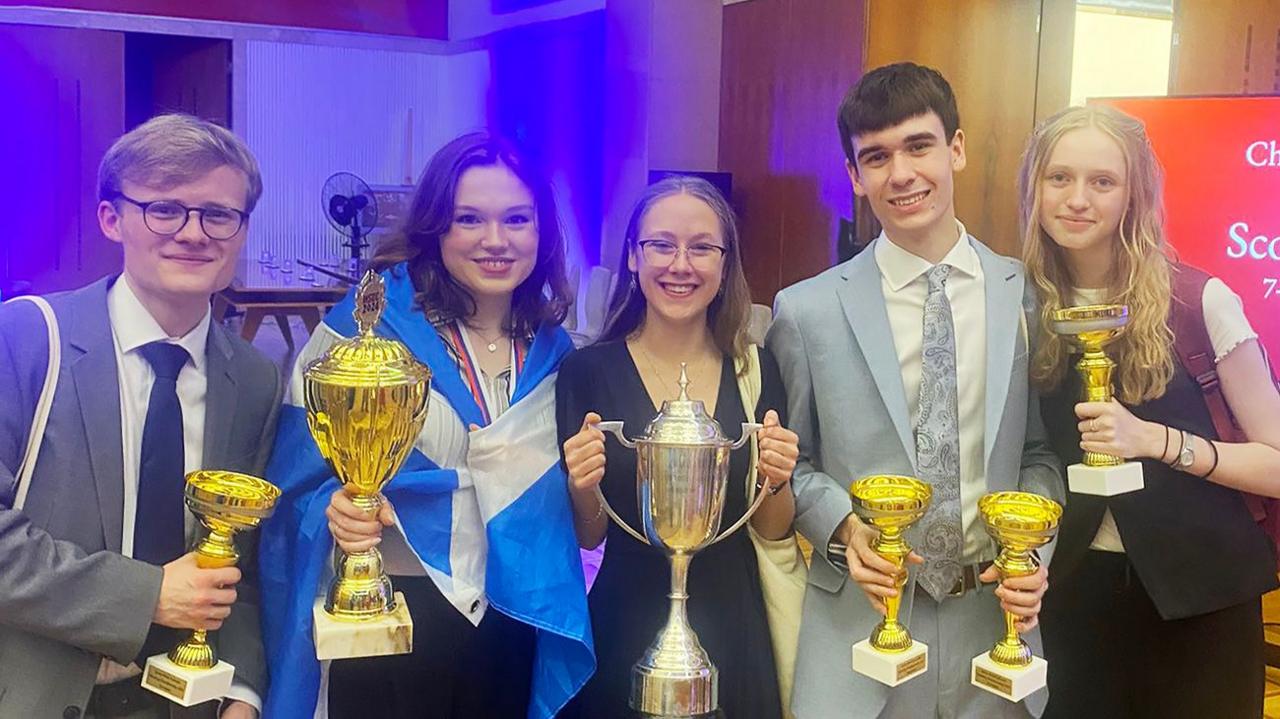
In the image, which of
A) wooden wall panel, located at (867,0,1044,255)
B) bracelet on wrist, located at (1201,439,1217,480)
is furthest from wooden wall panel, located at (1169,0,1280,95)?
bracelet on wrist, located at (1201,439,1217,480)

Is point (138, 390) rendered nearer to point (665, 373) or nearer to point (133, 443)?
point (133, 443)

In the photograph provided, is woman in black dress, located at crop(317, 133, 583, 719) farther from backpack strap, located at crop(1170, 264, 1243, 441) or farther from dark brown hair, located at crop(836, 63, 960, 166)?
backpack strap, located at crop(1170, 264, 1243, 441)

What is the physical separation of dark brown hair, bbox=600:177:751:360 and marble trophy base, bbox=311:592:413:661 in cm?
67

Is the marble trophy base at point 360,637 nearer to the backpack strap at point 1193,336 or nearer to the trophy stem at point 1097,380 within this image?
the trophy stem at point 1097,380

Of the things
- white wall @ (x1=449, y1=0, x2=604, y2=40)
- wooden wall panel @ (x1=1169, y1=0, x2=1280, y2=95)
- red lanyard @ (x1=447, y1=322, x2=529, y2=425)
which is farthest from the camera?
white wall @ (x1=449, y1=0, x2=604, y2=40)

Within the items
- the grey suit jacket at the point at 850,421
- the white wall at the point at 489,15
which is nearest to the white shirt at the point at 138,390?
the grey suit jacket at the point at 850,421

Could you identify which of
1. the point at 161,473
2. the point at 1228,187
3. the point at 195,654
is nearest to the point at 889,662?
the point at 195,654

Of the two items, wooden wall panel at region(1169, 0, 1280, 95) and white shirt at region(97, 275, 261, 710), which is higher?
wooden wall panel at region(1169, 0, 1280, 95)

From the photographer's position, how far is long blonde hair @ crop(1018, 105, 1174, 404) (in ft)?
6.18

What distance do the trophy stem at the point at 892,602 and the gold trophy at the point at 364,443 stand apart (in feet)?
2.05

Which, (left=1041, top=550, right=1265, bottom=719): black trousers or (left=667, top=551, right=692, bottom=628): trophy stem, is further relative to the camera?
(left=1041, top=550, right=1265, bottom=719): black trousers

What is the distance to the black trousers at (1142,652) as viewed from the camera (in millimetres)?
1992

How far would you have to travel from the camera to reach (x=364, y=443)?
1.52 metres

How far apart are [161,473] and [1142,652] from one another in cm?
156
